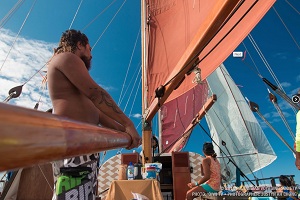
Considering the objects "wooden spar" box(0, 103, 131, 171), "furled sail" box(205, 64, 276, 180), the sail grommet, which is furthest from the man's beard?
"furled sail" box(205, 64, 276, 180)

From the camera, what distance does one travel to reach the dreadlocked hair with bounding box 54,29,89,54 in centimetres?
129

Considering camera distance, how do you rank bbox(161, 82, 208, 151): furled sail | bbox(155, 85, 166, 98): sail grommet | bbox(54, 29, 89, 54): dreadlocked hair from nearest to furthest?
bbox(54, 29, 89, 54): dreadlocked hair < bbox(155, 85, 166, 98): sail grommet < bbox(161, 82, 208, 151): furled sail

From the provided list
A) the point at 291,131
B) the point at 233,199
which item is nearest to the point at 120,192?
the point at 233,199

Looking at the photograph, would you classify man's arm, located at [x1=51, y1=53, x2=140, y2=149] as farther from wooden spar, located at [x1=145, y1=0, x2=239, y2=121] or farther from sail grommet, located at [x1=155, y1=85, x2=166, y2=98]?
sail grommet, located at [x1=155, y1=85, x2=166, y2=98]

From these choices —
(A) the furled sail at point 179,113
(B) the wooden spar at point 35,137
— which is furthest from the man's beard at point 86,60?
(A) the furled sail at point 179,113

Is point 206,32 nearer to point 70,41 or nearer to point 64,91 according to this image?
point 70,41

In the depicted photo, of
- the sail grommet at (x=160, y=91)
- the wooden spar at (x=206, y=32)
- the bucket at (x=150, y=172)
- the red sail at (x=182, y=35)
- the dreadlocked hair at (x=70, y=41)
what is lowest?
the bucket at (x=150, y=172)

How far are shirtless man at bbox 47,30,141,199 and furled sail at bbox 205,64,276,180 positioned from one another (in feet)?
37.0

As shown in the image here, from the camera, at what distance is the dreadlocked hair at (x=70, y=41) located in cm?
129

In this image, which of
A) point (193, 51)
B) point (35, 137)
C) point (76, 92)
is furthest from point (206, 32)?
point (35, 137)

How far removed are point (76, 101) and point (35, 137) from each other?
3.24 ft

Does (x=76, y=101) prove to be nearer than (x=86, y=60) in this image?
Yes

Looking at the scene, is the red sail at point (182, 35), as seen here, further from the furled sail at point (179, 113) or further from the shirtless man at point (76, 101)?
the furled sail at point (179, 113)

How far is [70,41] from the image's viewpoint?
131 centimetres
